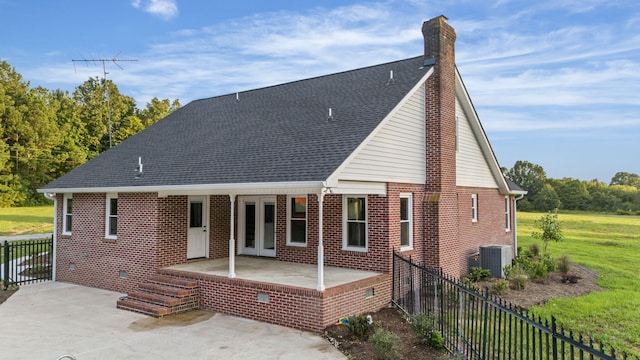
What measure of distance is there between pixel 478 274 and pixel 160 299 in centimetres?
984

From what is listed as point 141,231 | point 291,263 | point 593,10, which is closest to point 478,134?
point 593,10

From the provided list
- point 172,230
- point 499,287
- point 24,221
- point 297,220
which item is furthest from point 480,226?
point 24,221

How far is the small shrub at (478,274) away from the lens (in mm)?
13531

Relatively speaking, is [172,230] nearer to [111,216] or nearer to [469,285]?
[111,216]

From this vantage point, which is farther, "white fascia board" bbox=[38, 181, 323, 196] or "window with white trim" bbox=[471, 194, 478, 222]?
"window with white trim" bbox=[471, 194, 478, 222]

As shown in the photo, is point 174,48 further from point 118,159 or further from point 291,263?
point 291,263

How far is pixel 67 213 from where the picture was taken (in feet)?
47.3

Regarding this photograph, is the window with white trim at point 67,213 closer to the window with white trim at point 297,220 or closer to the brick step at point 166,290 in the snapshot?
the brick step at point 166,290

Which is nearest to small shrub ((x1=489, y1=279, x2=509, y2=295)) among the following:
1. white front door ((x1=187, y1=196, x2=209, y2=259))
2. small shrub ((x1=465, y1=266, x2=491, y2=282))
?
small shrub ((x1=465, y1=266, x2=491, y2=282))

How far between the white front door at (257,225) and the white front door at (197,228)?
131 centimetres

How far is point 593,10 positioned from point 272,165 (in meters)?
15.7

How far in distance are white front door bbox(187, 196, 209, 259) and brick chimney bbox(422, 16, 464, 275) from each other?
6.79 meters

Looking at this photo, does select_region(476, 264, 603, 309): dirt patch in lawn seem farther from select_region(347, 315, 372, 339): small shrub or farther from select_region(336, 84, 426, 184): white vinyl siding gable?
select_region(347, 315, 372, 339): small shrub

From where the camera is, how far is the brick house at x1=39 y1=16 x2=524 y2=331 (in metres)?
9.39
